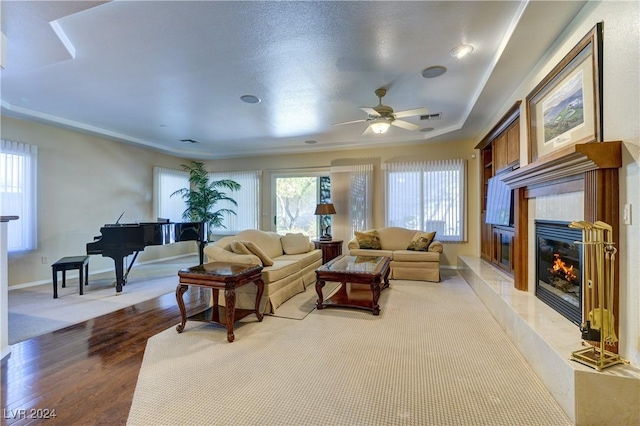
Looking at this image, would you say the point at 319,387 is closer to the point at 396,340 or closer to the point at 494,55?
the point at 396,340

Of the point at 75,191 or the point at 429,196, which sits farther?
the point at 429,196

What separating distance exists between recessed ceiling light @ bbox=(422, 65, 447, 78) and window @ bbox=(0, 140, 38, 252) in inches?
240

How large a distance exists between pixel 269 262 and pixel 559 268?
3.01 metres

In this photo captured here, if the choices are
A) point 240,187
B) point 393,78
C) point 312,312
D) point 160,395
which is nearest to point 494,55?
point 393,78

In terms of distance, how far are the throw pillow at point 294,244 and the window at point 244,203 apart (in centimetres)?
278

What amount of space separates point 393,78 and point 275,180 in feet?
15.6

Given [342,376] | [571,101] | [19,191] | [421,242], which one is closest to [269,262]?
[342,376]

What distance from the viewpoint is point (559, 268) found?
2.67 metres

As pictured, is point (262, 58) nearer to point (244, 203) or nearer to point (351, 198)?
point (351, 198)

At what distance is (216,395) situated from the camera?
1907 millimetres

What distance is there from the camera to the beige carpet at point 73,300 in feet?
10.2

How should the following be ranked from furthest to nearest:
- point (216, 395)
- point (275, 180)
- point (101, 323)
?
point (275, 180)
point (101, 323)
point (216, 395)

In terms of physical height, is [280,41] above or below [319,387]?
above

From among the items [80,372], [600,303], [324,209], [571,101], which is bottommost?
[80,372]
